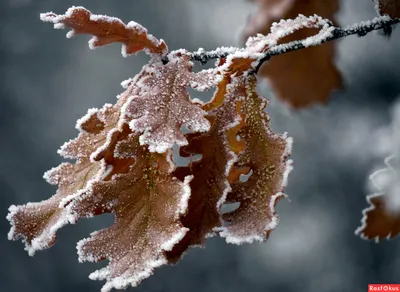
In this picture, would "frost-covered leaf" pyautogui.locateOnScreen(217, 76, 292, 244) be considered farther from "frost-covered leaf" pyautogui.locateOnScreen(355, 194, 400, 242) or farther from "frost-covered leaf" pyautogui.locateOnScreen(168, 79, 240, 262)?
"frost-covered leaf" pyautogui.locateOnScreen(355, 194, 400, 242)

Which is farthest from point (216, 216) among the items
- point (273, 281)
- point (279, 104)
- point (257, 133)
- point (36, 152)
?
point (273, 281)

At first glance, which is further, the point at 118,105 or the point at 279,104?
the point at 279,104

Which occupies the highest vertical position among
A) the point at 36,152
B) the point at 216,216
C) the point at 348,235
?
the point at 36,152

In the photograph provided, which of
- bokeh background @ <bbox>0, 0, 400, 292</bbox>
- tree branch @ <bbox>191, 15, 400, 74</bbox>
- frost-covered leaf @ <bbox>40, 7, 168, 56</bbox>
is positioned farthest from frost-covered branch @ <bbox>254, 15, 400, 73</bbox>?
bokeh background @ <bbox>0, 0, 400, 292</bbox>

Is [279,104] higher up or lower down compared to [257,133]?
higher up

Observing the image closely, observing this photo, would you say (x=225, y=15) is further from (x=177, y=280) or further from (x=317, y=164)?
(x=177, y=280)

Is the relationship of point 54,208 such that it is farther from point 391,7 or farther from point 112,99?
point 112,99
